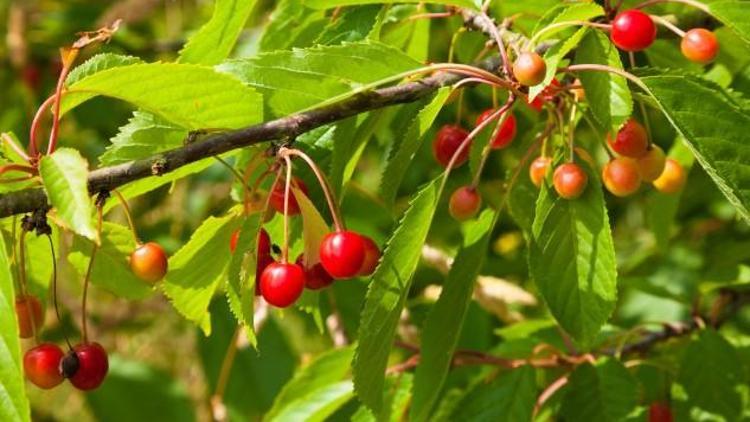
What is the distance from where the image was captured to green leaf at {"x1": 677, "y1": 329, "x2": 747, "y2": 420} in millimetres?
2568

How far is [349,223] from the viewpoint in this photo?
3.53m

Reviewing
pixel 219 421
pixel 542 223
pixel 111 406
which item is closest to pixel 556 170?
pixel 542 223

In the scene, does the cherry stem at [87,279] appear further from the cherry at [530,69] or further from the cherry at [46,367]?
the cherry at [530,69]

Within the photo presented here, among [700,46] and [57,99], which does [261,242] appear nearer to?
[57,99]

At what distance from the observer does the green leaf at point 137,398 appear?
14.7 feet

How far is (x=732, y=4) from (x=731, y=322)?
2.31 m

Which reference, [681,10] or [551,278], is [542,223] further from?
[681,10]

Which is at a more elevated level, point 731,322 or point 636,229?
point 731,322

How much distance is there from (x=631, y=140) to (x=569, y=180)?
0.43 feet

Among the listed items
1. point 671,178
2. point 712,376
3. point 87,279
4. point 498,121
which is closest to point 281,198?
point 87,279

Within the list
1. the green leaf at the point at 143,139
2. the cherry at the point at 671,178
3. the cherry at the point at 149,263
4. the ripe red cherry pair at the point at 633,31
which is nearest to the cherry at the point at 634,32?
the ripe red cherry pair at the point at 633,31

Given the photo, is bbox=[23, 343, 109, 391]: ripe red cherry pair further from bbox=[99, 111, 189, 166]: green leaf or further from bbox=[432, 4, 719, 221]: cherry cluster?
bbox=[432, 4, 719, 221]: cherry cluster

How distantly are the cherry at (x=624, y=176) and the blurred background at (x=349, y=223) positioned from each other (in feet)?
1.26

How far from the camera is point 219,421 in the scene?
3.72 metres
